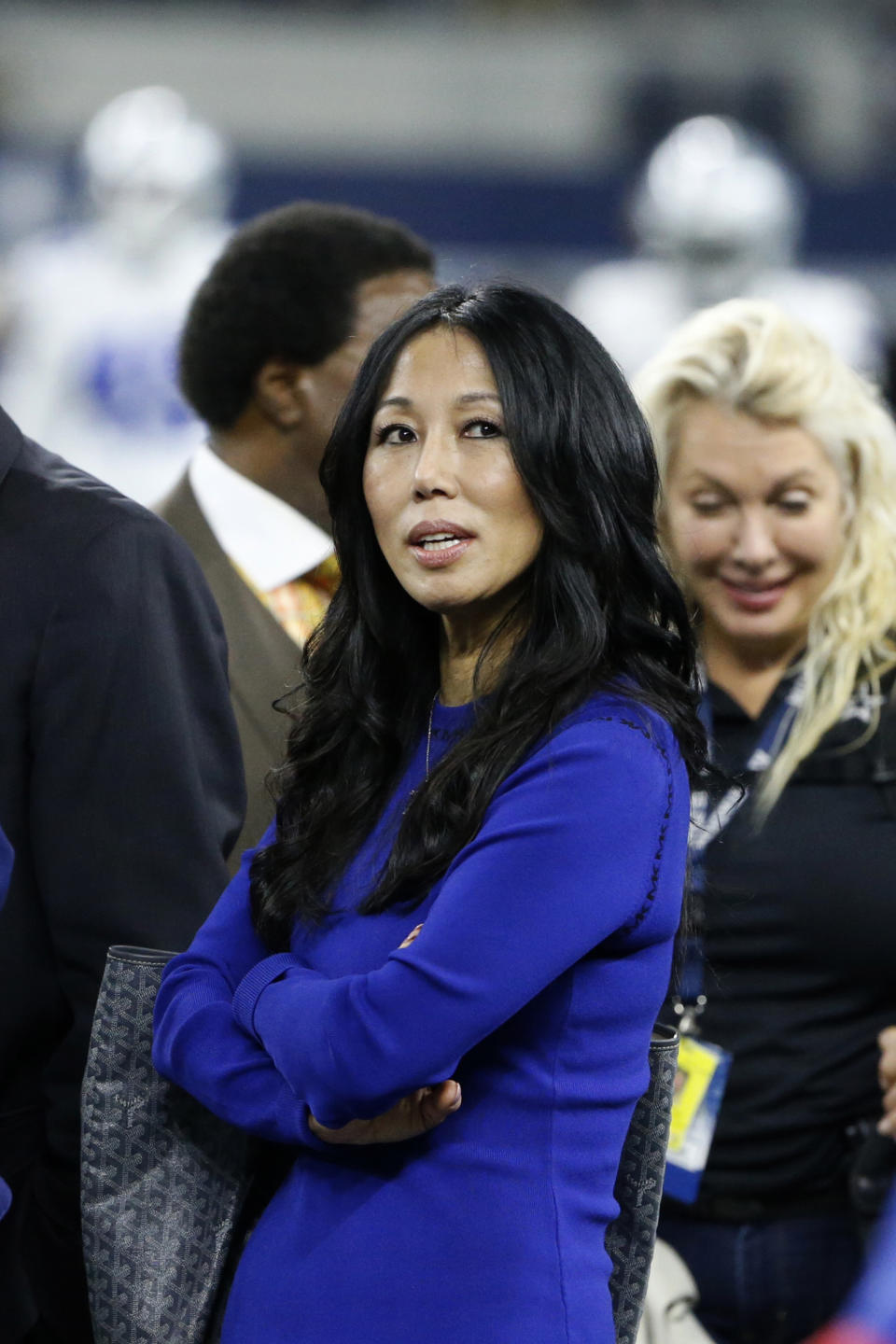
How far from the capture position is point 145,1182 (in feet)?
4.71

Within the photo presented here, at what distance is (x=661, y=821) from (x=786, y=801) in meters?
0.75

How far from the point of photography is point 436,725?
1.48 m

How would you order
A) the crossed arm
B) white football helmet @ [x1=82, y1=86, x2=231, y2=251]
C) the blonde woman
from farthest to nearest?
white football helmet @ [x1=82, y1=86, x2=231, y2=251] < the blonde woman < the crossed arm

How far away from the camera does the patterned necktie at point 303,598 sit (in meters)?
2.27

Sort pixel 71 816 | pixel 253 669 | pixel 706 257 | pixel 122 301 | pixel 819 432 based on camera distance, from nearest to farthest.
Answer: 1. pixel 71 816
2. pixel 253 669
3. pixel 819 432
4. pixel 122 301
5. pixel 706 257

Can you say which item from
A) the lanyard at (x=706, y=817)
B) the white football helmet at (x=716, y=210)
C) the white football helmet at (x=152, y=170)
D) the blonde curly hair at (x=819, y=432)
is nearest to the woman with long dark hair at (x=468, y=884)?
the lanyard at (x=706, y=817)

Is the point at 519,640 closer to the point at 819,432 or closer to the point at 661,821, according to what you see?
the point at 661,821

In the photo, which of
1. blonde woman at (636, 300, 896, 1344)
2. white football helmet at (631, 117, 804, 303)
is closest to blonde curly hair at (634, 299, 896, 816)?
blonde woman at (636, 300, 896, 1344)

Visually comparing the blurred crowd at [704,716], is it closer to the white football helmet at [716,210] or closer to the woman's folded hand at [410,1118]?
the woman's folded hand at [410,1118]

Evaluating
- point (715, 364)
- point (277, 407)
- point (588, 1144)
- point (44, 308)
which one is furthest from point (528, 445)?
point (44, 308)

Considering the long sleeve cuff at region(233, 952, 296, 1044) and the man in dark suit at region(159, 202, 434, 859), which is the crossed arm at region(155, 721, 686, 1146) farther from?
the man in dark suit at region(159, 202, 434, 859)

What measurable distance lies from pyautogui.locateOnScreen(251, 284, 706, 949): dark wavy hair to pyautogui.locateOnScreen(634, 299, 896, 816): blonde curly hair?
63 cm

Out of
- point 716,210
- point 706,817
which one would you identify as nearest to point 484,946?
point 706,817

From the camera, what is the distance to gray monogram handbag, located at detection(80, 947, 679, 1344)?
4.63 feet
